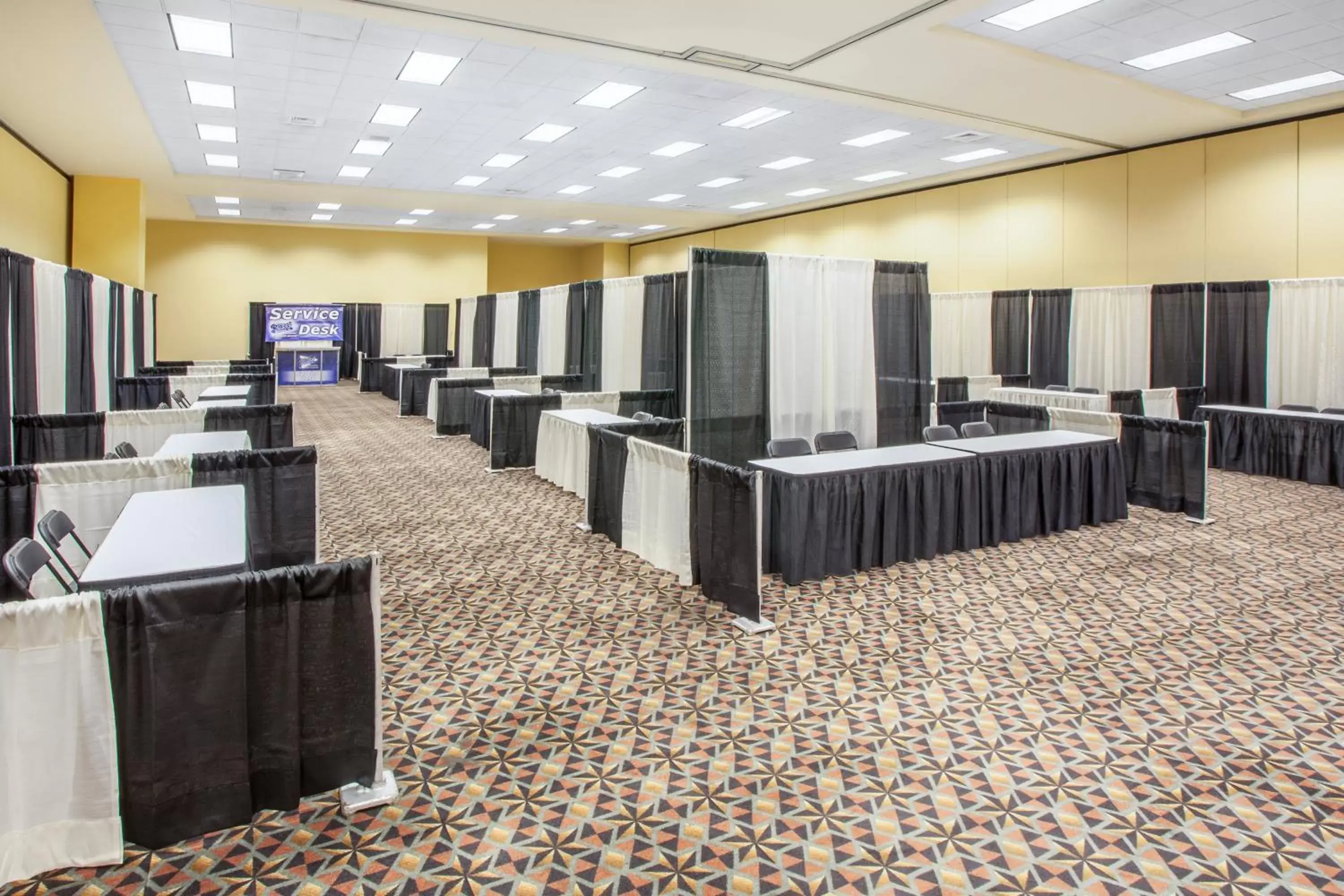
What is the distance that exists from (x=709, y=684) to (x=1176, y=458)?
210 inches

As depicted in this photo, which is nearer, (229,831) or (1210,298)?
(229,831)

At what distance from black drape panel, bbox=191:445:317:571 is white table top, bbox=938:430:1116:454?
4.65 m

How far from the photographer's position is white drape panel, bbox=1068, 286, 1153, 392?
10836mm

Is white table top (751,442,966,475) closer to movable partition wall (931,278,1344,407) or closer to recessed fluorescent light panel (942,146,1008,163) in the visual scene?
movable partition wall (931,278,1344,407)

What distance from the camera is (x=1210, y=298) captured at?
1008cm

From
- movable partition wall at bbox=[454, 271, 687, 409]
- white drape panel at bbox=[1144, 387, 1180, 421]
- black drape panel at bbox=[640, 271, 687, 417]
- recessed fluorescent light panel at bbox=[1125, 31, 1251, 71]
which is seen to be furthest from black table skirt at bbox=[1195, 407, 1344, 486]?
movable partition wall at bbox=[454, 271, 687, 409]

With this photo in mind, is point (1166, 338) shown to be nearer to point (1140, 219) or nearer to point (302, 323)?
point (1140, 219)

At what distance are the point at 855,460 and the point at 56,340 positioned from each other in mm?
6695

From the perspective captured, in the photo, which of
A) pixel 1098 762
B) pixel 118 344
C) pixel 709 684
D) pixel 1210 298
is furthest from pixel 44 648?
pixel 1210 298

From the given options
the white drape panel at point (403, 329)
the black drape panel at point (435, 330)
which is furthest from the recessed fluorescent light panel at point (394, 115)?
the white drape panel at point (403, 329)

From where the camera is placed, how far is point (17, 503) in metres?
4.06

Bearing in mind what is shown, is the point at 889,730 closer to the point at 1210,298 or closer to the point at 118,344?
the point at 1210,298

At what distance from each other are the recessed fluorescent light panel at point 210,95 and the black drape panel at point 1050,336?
11044 mm

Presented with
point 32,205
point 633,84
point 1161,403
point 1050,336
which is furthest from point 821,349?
point 32,205
